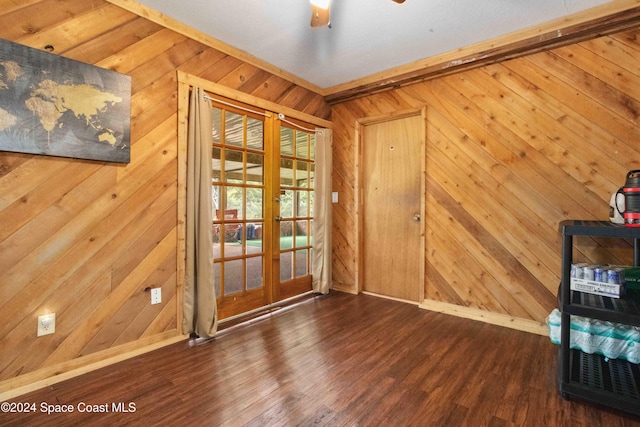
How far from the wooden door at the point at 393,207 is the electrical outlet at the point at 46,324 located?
9.67 feet

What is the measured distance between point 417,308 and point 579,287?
1.54 meters

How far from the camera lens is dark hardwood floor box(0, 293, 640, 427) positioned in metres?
1.54

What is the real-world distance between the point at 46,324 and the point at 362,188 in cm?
313

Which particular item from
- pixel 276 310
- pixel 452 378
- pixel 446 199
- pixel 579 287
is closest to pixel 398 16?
pixel 446 199

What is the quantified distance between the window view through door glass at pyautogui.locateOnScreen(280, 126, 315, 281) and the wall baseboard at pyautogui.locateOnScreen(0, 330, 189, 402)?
1421 millimetres

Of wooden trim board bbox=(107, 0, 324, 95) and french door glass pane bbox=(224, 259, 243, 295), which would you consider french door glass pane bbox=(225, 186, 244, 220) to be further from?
wooden trim board bbox=(107, 0, 324, 95)

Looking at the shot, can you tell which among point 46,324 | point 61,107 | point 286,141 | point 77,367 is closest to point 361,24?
point 286,141

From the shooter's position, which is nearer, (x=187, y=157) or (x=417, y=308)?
(x=187, y=157)

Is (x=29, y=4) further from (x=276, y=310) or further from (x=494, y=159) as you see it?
(x=494, y=159)

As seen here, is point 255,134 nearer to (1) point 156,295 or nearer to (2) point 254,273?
(2) point 254,273

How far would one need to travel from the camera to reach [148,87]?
224 centimetres

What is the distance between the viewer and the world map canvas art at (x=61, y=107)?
1677mm

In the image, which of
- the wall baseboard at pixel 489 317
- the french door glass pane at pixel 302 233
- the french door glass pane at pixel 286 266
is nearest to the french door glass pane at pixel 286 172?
the french door glass pane at pixel 302 233

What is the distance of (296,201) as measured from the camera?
11.5 ft
